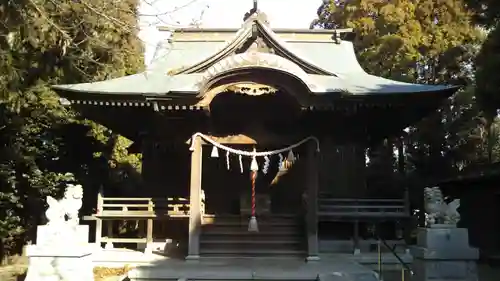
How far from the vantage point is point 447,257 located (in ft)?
26.8

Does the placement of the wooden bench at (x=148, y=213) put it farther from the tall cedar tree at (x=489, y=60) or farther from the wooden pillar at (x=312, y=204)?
the tall cedar tree at (x=489, y=60)

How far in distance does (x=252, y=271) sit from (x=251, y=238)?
Answer: 8.40 ft

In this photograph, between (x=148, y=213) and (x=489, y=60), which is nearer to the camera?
(x=489, y=60)

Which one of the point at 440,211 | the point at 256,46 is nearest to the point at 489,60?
the point at 440,211

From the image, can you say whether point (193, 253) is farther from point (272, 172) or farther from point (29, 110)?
point (29, 110)

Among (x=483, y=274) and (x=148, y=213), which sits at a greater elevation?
(x=148, y=213)

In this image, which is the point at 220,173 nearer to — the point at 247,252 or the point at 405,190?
the point at 247,252

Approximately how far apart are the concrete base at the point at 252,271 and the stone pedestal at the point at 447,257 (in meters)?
1.87

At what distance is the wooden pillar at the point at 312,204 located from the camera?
39.0 feet

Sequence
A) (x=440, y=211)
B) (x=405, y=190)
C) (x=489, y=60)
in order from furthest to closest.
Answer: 1. (x=405, y=190)
2. (x=489, y=60)
3. (x=440, y=211)

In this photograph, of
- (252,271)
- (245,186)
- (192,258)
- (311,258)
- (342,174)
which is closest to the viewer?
(252,271)

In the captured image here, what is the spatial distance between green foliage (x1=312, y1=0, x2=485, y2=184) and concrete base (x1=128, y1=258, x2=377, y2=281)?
469 inches

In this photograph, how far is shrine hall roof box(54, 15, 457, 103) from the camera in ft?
39.7

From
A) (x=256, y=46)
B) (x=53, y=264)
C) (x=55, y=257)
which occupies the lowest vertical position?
(x=53, y=264)
